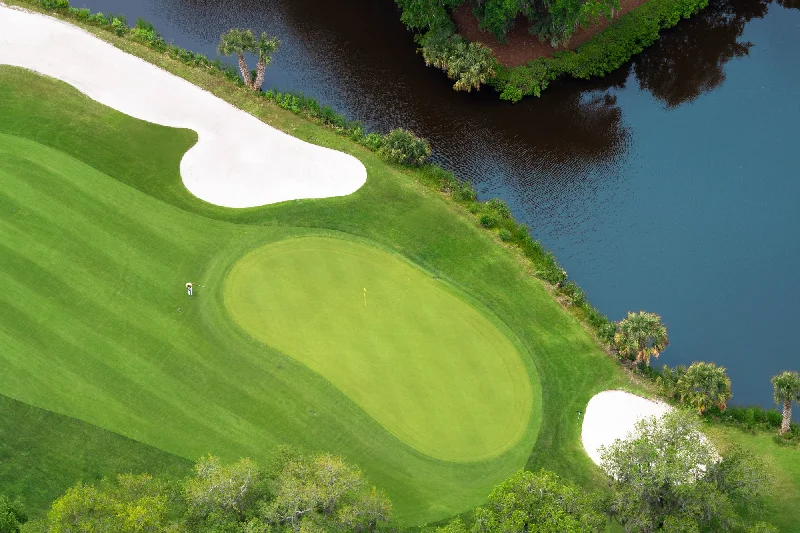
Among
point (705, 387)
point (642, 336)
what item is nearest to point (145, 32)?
point (642, 336)

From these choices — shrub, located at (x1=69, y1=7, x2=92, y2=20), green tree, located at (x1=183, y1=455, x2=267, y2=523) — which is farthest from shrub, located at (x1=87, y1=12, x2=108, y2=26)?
green tree, located at (x1=183, y1=455, x2=267, y2=523)

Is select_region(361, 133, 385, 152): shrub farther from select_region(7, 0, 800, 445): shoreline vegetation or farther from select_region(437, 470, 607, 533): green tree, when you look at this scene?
select_region(437, 470, 607, 533): green tree

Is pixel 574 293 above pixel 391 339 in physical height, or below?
above

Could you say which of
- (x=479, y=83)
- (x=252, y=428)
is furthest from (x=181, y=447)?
(x=479, y=83)

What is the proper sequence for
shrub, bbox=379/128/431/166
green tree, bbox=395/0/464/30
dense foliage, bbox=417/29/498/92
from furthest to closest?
1. green tree, bbox=395/0/464/30
2. dense foliage, bbox=417/29/498/92
3. shrub, bbox=379/128/431/166

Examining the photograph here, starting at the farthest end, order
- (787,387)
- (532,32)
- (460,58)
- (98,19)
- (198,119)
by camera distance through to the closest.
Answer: (98,19) → (532,32) → (460,58) → (198,119) → (787,387)

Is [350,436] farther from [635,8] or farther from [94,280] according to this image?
[635,8]

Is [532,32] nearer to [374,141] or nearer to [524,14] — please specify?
[524,14]
